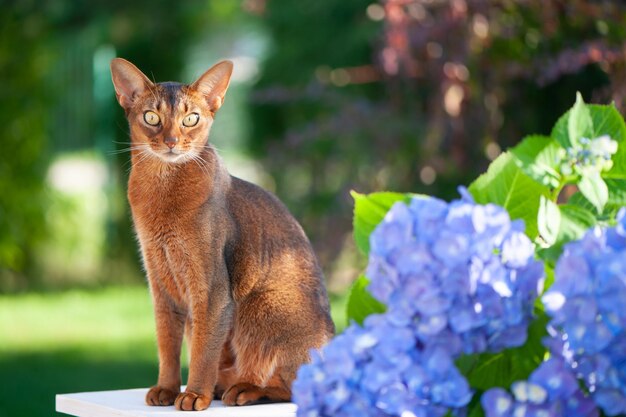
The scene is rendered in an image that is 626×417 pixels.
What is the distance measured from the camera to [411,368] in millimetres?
1051

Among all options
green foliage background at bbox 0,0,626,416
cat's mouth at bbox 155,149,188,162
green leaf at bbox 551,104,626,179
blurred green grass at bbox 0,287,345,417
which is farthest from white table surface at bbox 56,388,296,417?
blurred green grass at bbox 0,287,345,417

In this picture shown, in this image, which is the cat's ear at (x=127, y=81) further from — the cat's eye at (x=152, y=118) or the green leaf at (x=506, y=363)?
the green leaf at (x=506, y=363)

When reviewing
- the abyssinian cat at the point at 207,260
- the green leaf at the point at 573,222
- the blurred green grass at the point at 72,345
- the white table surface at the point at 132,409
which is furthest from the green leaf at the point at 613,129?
the blurred green grass at the point at 72,345

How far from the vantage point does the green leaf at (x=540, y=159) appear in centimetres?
131

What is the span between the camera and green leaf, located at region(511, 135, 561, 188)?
1310 millimetres

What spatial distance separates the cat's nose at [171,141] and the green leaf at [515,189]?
107 centimetres

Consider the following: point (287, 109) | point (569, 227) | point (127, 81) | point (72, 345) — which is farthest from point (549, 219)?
point (287, 109)

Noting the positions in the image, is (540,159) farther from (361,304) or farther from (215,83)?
(215,83)

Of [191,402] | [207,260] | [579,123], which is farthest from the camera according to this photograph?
[207,260]

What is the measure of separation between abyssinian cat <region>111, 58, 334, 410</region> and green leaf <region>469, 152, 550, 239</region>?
108 centimetres

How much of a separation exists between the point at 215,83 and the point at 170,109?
0.46 feet

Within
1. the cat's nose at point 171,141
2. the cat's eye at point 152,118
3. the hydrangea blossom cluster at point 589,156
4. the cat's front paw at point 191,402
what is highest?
the hydrangea blossom cluster at point 589,156

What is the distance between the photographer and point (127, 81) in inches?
93.9

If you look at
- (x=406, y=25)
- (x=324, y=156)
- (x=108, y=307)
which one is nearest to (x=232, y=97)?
(x=108, y=307)
